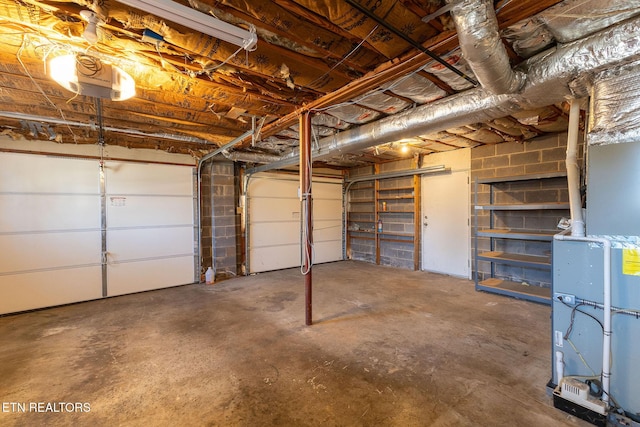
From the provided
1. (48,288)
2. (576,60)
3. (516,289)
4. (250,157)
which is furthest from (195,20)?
(516,289)

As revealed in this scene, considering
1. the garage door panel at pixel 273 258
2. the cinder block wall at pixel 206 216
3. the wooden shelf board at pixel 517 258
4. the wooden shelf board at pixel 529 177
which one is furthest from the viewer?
the garage door panel at pixel 273 258

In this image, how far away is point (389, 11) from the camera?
5.09 feet

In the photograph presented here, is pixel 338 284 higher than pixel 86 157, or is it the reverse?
pixel 86 157

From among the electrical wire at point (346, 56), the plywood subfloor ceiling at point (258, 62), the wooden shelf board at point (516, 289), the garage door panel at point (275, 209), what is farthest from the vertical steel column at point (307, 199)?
the garage door panel at point (275, 209)

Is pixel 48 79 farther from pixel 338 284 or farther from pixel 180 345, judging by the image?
pixel 338 284

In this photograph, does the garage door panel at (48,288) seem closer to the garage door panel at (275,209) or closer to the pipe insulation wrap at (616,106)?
the garage door panel at (275,209)

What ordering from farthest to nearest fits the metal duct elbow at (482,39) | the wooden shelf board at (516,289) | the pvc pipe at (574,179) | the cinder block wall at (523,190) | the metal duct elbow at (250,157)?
the metal duct elbow at (250,157)
the cinder block wall at (523,190)
the wooden shelf board at (516,289)
the pvc pipe at (574,179)
the metal duct elbow at (482,39)

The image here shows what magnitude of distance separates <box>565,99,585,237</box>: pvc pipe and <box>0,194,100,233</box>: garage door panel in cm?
557

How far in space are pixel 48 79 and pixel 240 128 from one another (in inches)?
72.9

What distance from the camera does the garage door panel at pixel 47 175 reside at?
3.62m

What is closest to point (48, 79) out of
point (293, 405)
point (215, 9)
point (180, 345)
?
point (215, 9)

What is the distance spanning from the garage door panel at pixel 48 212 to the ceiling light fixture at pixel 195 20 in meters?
3.75

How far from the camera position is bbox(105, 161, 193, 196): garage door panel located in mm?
4297

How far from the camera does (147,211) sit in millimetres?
4559
